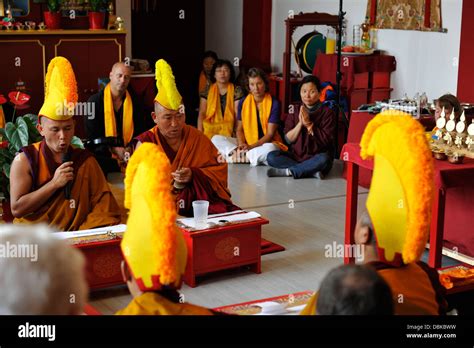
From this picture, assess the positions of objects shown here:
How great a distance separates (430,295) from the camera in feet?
10.0

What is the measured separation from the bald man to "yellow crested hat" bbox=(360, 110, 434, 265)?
17.7 feet

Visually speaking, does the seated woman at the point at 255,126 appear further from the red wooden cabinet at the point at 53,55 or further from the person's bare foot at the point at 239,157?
the red wooden cabinet at the point at 53,55

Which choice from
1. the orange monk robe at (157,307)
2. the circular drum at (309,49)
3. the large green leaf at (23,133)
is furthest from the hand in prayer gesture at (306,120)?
Result: the orange monk robe at (157,307)

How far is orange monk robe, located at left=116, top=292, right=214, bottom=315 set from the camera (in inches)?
103

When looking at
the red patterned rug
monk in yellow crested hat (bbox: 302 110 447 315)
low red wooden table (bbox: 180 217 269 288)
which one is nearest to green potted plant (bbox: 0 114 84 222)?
low red wooden table (bbox: 180 217 269 288)

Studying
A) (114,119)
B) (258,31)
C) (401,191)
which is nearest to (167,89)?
(114,119)

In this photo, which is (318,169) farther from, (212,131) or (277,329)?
(277,329)

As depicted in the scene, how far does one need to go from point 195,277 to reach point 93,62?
521 centimetres

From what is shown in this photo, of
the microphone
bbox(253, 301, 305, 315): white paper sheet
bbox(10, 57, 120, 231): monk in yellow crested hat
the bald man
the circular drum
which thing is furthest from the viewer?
the circular drum

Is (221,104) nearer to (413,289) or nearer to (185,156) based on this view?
(185,156)

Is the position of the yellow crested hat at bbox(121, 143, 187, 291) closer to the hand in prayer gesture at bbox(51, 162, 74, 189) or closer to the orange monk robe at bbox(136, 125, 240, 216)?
the hand in prayer gesture at bbox(51, 162, 74, 189)

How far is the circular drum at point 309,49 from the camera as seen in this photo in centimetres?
1035

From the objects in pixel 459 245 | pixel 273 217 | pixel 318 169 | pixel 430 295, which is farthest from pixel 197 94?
pixel 430 295

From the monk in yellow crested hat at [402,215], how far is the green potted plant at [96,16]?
24.5ft
